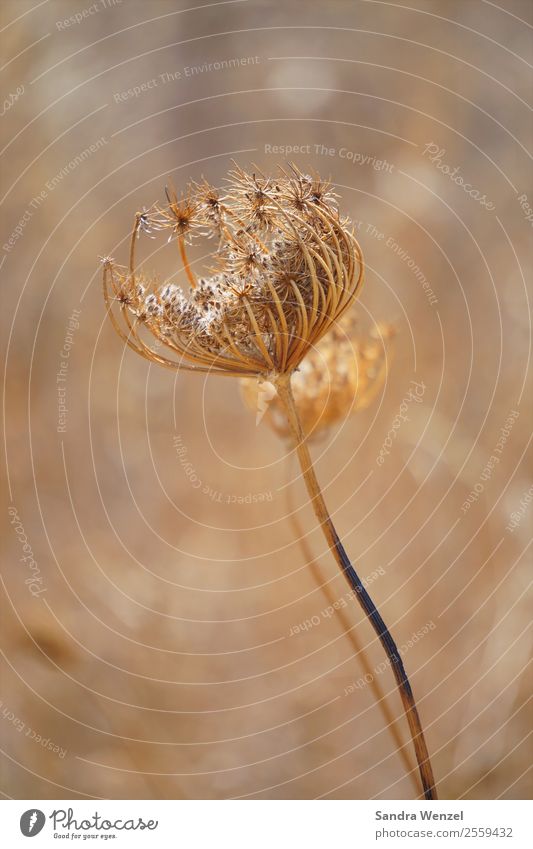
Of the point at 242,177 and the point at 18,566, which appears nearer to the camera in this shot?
the point at 242,177

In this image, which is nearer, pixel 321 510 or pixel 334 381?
pixel 321 510

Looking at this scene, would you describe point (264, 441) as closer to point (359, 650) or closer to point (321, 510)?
point (359, 650)

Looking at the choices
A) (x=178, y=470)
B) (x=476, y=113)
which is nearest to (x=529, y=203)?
(x=476, y=113)

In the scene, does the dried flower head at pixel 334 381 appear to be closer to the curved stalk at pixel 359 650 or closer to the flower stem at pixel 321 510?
the curved stalk at pixel 359 650

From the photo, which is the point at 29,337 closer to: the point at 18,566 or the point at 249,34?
the point at 18,566
